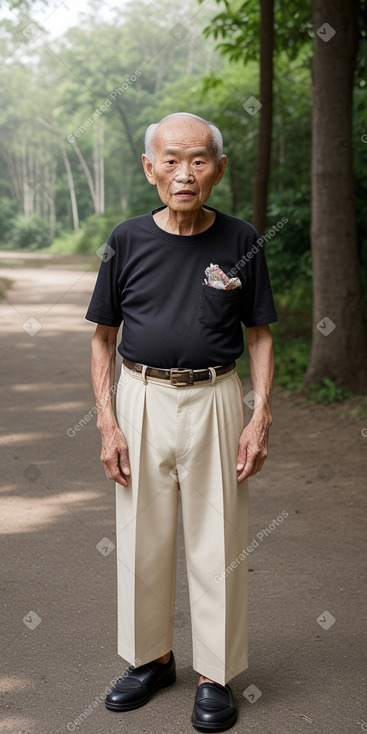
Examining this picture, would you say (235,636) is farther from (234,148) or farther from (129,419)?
(234,148)

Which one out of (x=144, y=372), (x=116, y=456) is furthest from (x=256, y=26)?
(x=116, y=456)

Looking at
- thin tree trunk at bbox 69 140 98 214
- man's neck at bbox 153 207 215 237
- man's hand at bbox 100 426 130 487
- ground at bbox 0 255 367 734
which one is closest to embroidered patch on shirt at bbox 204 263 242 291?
man's neck at bbox 153 207 215 237

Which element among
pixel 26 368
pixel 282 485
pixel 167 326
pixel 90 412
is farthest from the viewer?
pixel 26 368

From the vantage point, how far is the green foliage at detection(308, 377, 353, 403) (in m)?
9.13

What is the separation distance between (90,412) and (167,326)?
5689 mm

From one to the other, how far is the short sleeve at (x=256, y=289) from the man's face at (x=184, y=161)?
28 centimetres

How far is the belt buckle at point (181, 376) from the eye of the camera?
10.4 ft

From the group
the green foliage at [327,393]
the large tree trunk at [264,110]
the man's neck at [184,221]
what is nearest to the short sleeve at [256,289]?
the man's neck at [184,221]

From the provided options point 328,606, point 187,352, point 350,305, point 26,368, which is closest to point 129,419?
point 187,352

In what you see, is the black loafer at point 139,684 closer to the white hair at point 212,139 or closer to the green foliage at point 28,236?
the white hair at point 212,139

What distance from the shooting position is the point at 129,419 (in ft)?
10.7

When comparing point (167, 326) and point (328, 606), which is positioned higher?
point (167, 326)

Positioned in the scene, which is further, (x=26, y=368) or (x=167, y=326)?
(x=26, y=368)

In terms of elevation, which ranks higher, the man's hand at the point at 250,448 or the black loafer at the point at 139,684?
the man's hand at the point at 250,448
